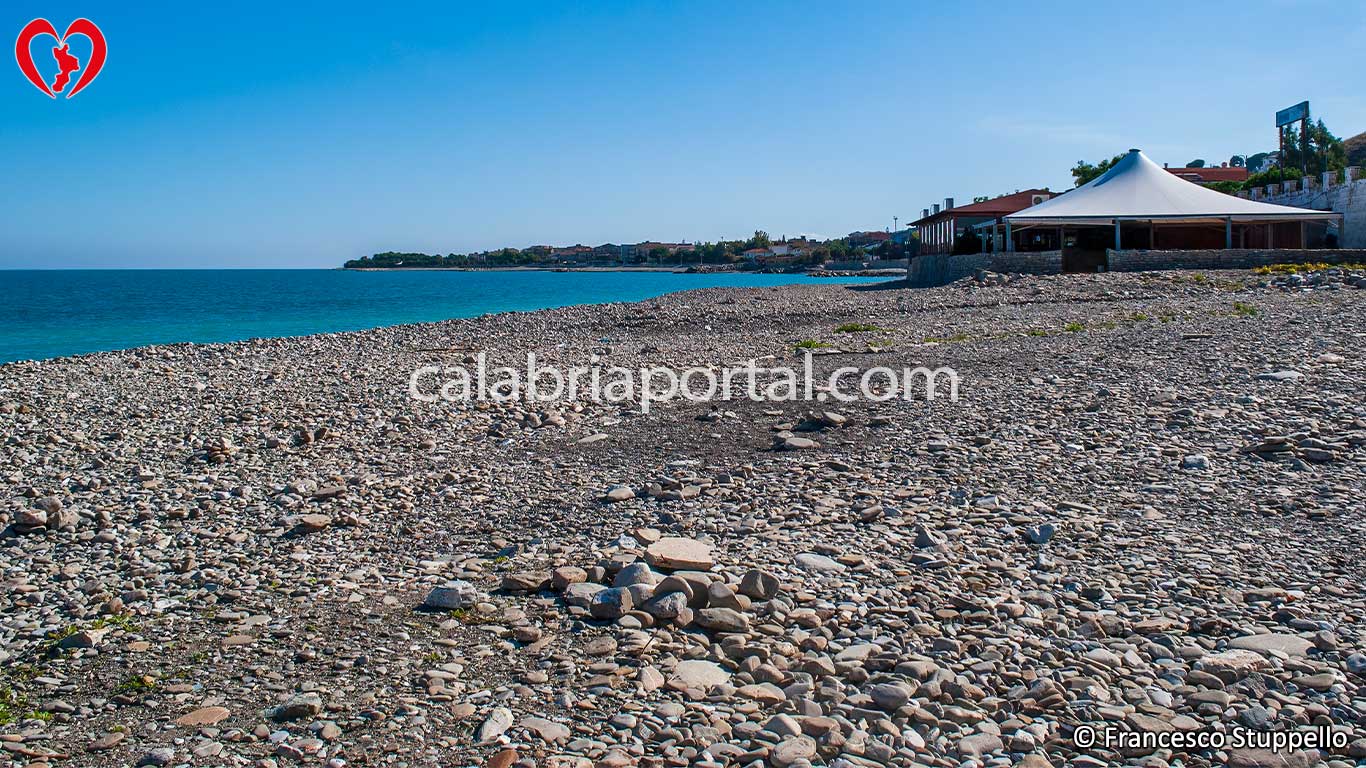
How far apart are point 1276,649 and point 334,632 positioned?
474cm

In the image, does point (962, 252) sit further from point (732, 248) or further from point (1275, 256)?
point (732, 248)

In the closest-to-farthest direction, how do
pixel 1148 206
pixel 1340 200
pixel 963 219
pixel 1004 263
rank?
pixel 1004 263, pixel 1148 206, pixel 1340 200, pixel 963 219

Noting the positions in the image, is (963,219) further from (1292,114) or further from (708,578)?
(708,578)

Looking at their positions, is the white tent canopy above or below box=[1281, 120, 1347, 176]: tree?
below

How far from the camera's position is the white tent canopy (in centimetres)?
3697

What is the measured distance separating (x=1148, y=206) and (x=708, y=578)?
38248 mm

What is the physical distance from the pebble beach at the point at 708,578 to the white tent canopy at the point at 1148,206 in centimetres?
2673

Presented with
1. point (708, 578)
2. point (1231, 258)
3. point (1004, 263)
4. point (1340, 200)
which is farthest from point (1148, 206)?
point (708, 578)

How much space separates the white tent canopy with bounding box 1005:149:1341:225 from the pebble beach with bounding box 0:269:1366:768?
26729mm

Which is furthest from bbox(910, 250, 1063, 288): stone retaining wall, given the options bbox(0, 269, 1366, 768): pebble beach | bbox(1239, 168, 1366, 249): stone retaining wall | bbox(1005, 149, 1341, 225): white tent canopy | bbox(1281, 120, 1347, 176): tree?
bbox(1281, 120, 1347, 176): tree

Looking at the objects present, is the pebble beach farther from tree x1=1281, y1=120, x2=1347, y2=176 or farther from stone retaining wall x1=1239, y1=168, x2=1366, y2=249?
tree x1=1281, y1=120, x2=1347, y2=176

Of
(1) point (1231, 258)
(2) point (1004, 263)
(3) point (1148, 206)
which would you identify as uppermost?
(3) point (1148, 206)

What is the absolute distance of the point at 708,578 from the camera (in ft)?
18.4

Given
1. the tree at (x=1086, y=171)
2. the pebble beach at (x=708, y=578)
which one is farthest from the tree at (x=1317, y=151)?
the pebble beach at (x=708, y=578)
